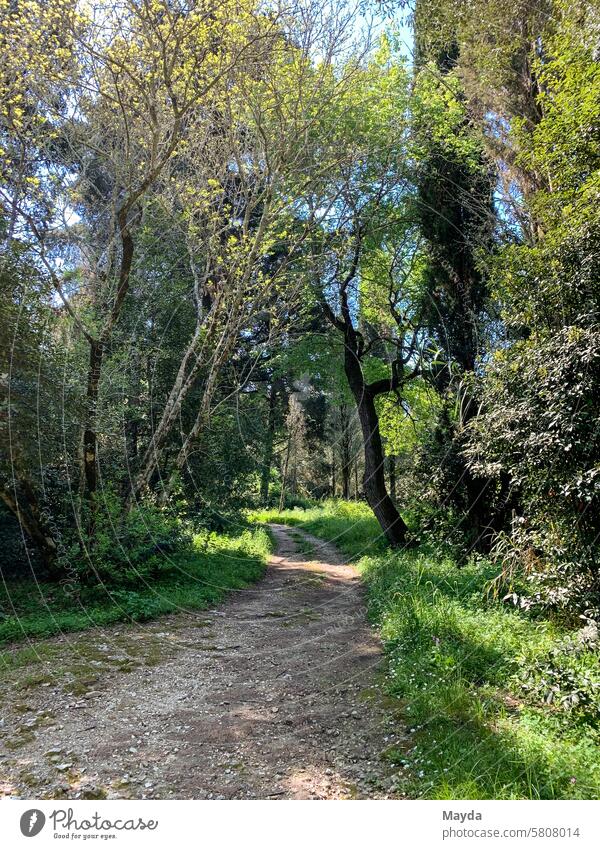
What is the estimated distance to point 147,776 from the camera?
296 centimetres

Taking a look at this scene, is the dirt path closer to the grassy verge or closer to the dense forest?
the grassy verge

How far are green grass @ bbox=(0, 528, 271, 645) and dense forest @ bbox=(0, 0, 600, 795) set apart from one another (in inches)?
2.2

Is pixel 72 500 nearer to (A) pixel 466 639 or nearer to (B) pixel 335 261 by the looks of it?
(A) pixel 466 639

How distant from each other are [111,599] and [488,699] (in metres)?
4.49

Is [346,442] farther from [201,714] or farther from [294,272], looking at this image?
[201,714]

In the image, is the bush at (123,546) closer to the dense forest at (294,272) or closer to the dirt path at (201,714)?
the dense forest at (294,272)

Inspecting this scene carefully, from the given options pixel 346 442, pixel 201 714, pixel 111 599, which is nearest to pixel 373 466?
pixel 111 599

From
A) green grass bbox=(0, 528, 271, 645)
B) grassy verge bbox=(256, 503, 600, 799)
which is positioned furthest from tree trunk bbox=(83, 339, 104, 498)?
grassy verge bbox=(256, 503, 600, 799)

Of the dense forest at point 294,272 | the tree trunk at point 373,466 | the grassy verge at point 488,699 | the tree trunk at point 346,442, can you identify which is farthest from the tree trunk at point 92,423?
the tree trunk at point 346,442

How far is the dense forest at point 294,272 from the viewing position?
4.20m

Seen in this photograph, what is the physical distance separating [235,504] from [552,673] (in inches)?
299

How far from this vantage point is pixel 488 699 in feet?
11.6

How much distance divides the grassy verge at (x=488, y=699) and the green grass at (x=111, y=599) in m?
2.79
